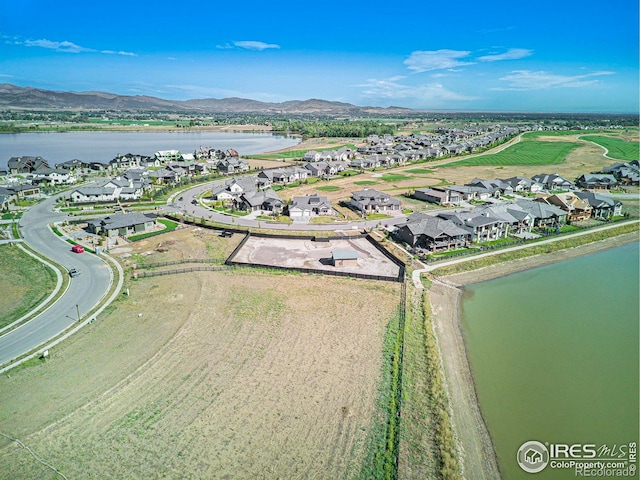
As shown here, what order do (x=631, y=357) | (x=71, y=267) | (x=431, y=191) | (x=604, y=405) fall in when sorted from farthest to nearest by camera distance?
(x=431, y=191), (x=71, y=267), (x=631, y=357), (x=604, y=405)

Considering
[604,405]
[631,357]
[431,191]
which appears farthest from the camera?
[431,191]

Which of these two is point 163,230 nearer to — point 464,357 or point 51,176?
point 464,357

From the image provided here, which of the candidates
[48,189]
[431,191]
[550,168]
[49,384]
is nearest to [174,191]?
[48,189]

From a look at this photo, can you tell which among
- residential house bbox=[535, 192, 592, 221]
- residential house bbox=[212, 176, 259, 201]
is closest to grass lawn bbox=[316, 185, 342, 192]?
residential house bbox=[212, 176, 259, 201]

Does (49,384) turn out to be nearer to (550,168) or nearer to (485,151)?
→ (550,168)

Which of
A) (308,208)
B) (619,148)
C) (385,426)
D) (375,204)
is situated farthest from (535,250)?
(619,148)

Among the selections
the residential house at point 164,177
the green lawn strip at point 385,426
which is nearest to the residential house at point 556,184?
the green lawn strip at point 385,426
